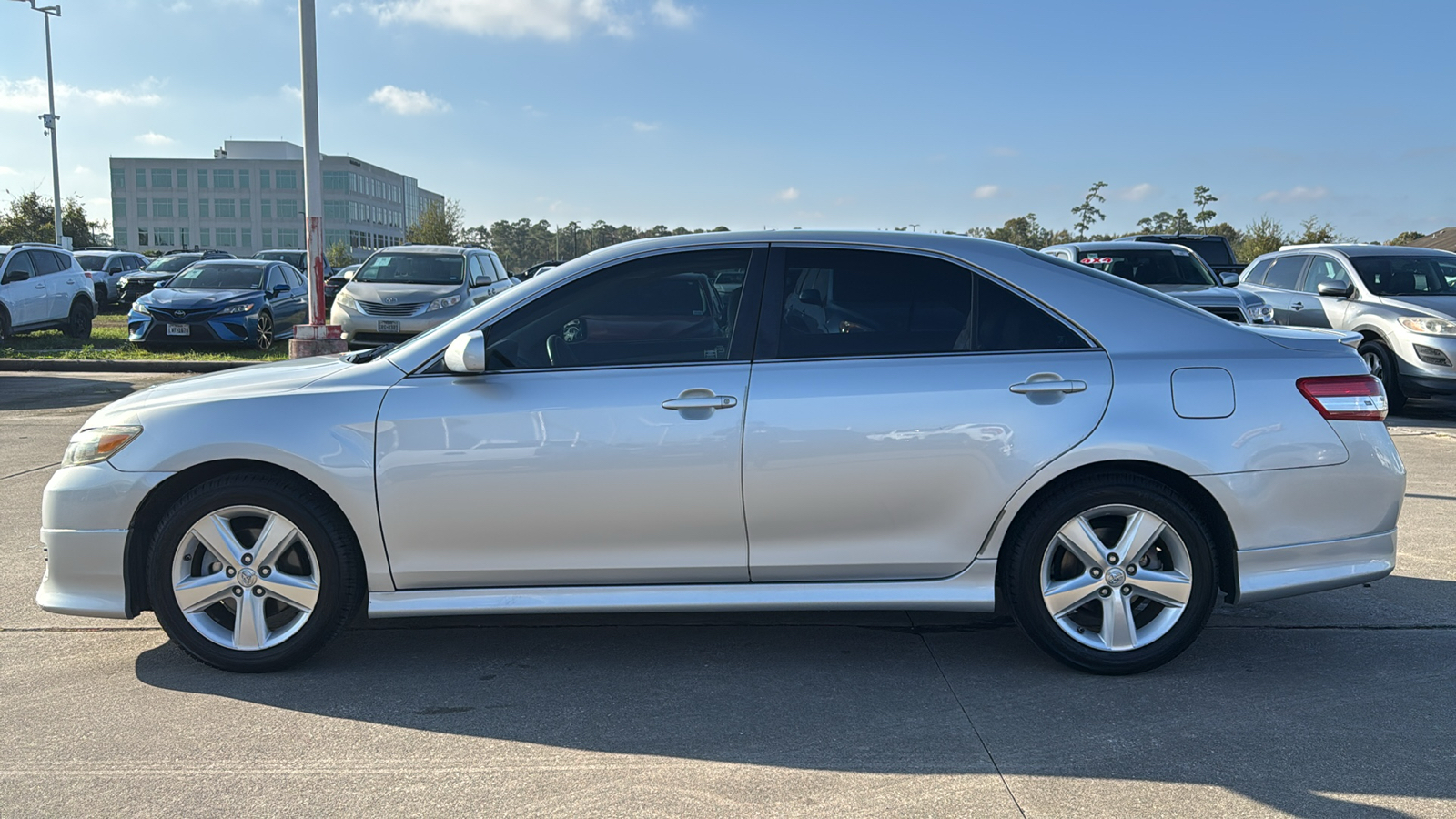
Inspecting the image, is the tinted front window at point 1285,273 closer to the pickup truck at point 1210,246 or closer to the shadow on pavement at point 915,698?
the pickup truck at point 1210,246

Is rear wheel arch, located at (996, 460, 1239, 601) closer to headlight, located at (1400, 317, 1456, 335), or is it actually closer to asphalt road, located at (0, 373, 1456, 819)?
asphalt road, located at (0, 373, 1456, 819)

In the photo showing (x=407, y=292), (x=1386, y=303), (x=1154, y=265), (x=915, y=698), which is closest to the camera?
(x=915, y=698)

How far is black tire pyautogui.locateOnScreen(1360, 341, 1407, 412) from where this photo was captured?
1120cm

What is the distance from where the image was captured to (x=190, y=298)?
55.6 ft

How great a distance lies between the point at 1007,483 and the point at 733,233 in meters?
1.42

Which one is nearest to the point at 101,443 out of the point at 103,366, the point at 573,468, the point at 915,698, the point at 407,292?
the point at 573,468

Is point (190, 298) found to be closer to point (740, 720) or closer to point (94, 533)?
point (94, 533)

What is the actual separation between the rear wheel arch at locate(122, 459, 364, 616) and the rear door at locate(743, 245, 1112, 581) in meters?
1.60

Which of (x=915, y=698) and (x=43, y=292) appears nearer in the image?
(x=915, y=698)

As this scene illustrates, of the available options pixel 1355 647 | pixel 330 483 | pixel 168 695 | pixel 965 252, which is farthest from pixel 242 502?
pixel 1355 647

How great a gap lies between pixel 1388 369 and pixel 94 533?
1173cm

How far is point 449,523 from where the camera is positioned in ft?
12.9

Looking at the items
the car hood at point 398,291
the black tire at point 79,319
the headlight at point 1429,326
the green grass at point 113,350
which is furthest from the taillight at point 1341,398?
the black tire at point 79,319

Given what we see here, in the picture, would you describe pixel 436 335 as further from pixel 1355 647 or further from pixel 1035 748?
pixel 1355 647
